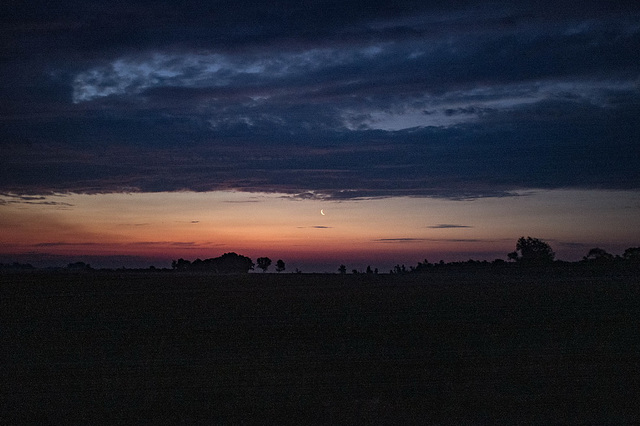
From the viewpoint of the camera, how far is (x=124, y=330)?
17.5 meters

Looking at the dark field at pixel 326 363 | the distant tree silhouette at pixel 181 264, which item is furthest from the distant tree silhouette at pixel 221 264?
the dark field at pixel 326 363

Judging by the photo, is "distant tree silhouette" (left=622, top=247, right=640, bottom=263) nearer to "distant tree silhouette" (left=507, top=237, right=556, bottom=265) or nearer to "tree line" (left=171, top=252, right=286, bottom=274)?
"distant tree silhouette" (left=507, top=237, right=556, bottom=265)

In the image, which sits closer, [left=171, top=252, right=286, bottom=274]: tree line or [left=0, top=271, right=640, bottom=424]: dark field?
[left=0, top=271, right=640, bottom=424]: dark field

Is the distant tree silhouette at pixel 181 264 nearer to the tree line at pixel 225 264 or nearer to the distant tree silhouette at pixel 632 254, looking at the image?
the tree line at pixel 225 264

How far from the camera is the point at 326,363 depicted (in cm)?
1296

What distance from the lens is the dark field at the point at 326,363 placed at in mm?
9852

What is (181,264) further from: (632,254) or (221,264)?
(632,254)

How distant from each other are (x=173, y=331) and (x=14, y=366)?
4779 mm

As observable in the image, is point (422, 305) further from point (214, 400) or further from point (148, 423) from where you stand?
point (148, 423)

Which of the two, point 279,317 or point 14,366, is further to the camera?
point 279,317

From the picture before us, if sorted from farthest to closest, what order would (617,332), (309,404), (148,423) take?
(617,332)
(309,404)
(148,423)

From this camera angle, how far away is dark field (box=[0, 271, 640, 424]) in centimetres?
985

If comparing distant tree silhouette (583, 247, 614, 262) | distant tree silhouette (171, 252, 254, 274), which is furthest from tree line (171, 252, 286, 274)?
distant tree silhouette (583, 247, 614, 262)

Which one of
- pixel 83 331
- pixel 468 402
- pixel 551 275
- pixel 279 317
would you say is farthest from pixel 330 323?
pixel 551 275
